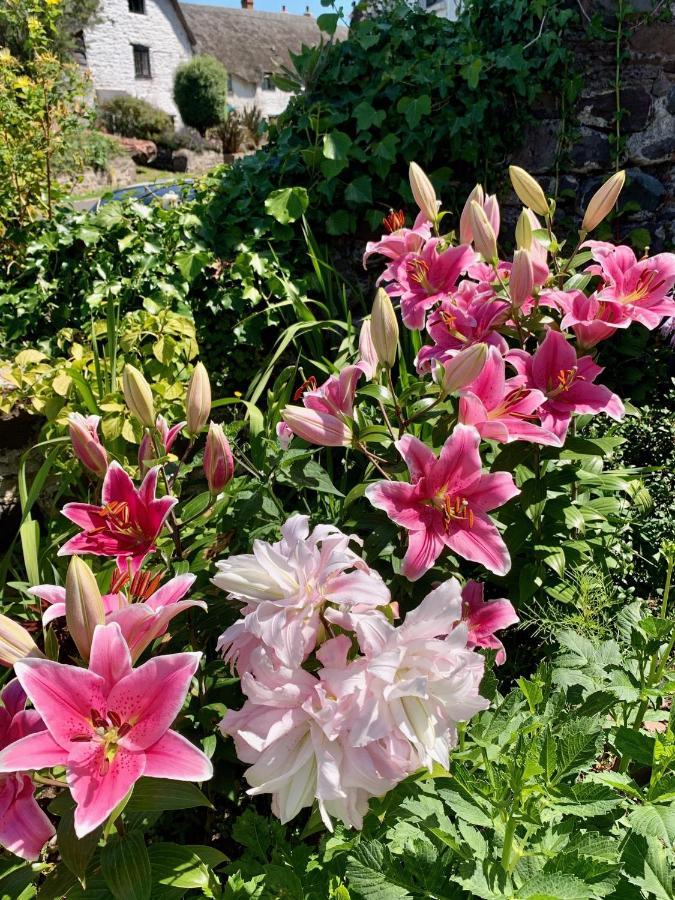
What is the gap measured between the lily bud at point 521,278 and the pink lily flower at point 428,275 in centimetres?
19

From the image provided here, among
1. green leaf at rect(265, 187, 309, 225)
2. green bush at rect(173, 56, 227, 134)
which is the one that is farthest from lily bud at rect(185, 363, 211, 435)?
green bush at rect(173, 56, 227, 134)

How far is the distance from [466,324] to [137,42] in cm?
3270

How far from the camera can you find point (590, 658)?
44.9 inches

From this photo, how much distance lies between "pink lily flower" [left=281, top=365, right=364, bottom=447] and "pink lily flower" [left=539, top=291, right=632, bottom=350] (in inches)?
17.8

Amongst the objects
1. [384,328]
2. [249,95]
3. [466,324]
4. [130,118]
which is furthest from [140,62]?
[384,328]

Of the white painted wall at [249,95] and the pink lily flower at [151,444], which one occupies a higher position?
the white painted wall at [249,95]

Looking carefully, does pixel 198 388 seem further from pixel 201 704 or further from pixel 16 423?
pixel 16 423

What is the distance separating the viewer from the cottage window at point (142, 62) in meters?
28.2

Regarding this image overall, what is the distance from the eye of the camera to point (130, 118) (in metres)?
22.3

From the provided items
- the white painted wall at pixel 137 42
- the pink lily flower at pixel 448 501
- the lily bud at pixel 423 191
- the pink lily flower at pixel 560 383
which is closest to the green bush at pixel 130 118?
the white painted wall at pixel 137 42

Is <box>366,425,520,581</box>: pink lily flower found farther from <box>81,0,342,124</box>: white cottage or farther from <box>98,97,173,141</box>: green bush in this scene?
<box>98,97,173,141</box>: green bush

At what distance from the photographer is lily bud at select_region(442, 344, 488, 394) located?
3.43 feet

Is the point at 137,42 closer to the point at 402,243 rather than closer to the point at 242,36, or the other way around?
the point at 242,36

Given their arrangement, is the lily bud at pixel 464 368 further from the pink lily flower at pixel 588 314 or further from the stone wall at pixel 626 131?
the stone wall at pixel 626 131
